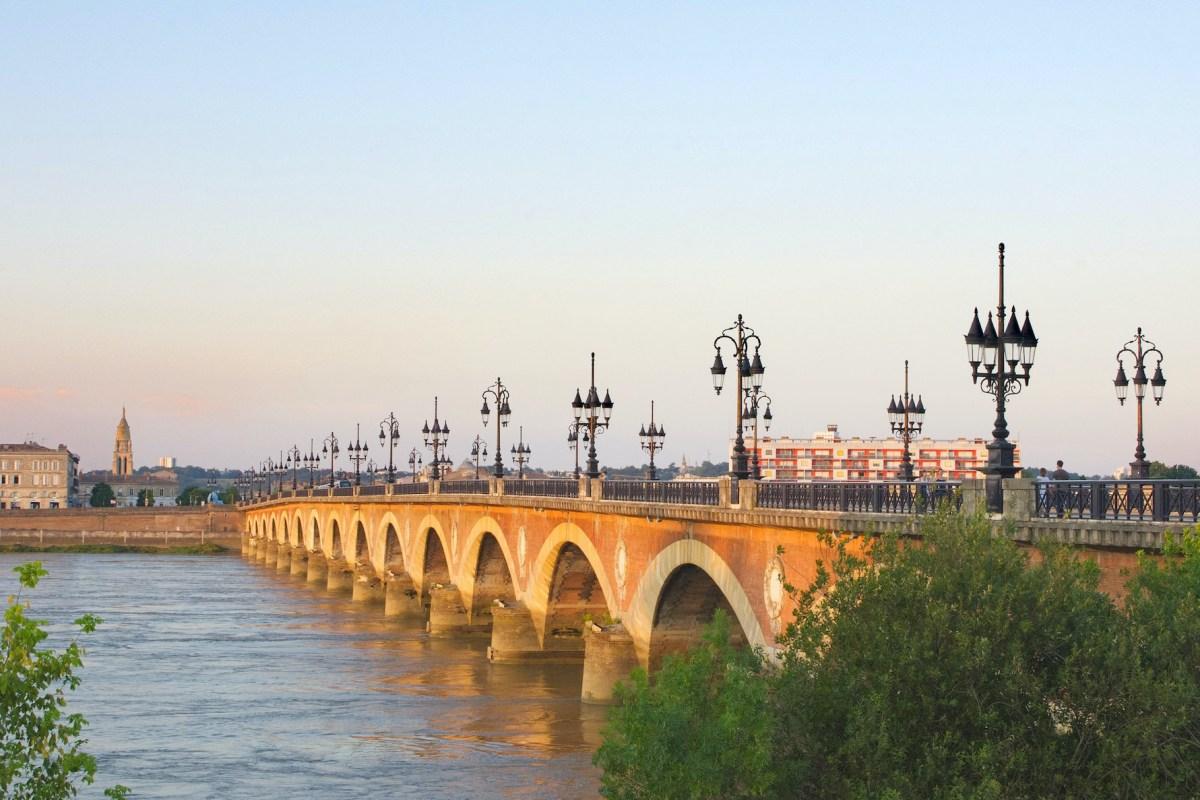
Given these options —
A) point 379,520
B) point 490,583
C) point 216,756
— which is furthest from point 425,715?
point 379,520

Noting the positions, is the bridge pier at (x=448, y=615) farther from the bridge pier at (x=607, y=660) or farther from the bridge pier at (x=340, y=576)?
the bridge pier at (x=340, y=576)

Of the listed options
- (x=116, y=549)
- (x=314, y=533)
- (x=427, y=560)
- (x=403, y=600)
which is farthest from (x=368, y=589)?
(x=116, y=549)

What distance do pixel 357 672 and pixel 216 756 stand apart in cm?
1513

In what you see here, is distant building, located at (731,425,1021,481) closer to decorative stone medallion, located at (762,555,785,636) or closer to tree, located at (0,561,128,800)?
decorative stone medallion, located at (762,555,785,636)

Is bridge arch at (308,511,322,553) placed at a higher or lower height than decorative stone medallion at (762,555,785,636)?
lower

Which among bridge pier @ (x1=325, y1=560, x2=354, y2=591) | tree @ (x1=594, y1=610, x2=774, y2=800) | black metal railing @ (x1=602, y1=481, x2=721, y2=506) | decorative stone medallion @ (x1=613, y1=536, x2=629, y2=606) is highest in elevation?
black metal railing @ (x1=602, y1=481, x2=721, y2=506)

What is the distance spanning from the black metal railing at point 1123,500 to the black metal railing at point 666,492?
525 inches

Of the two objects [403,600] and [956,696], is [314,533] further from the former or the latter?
[956,696]

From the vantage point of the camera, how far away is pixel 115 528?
14850 centimetres

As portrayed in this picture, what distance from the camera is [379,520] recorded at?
84125 mm

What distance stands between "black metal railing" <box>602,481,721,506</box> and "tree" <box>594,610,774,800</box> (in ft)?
43.4

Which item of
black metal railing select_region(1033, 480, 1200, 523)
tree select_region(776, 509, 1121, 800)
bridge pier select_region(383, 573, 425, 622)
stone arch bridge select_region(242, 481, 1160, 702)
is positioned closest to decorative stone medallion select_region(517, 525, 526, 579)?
stone arch bridge select_region(242, 481, 1160, 702)

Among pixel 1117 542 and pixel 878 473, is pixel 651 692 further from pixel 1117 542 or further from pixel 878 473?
pixel 878 473

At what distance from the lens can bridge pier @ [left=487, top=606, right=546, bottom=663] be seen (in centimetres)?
4947
